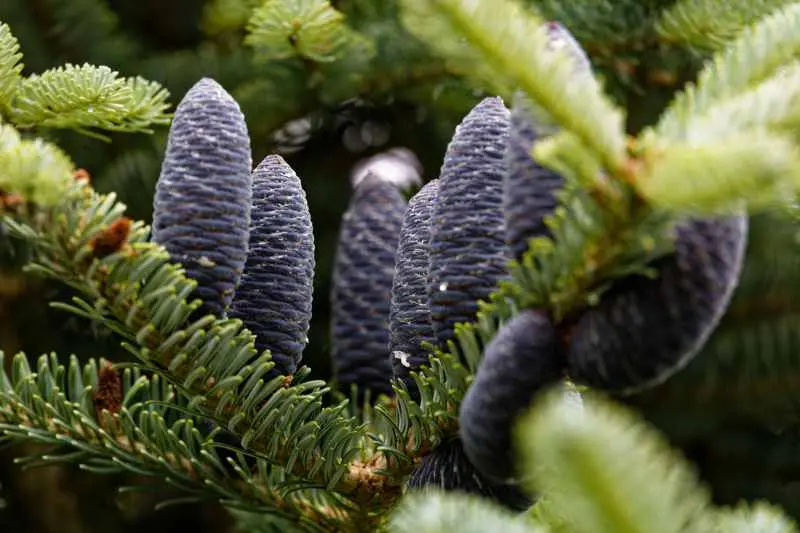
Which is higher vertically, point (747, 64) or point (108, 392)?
point (747, 64)

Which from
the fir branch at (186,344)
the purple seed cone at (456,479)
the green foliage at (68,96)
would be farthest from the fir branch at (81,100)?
the purple seed cone at (456,479)

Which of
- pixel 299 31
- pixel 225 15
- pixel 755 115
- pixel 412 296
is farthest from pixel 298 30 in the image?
pixel 755 115

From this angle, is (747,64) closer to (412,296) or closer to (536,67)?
(536,67)

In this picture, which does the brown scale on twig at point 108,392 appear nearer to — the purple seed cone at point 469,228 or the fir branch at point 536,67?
the purple seed cone at point 469,228

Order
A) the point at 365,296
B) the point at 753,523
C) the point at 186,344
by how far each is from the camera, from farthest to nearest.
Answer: the point at 365,296
the point at 186,344
the point at 753,523

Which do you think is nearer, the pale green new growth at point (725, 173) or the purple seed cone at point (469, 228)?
the pale green new growth at point (725, 173)

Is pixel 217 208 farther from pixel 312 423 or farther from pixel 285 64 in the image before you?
pixel 285 64

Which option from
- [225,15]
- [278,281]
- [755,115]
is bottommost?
[278,281]
